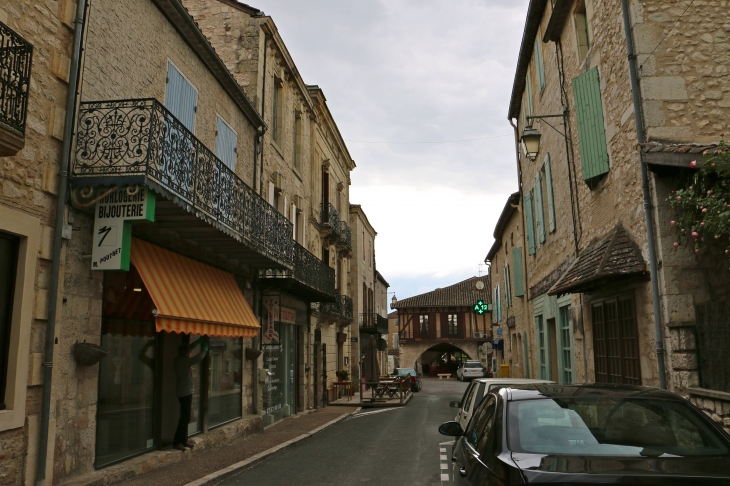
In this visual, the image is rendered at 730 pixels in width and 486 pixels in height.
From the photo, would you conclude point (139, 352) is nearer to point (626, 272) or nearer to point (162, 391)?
point (162, 391)

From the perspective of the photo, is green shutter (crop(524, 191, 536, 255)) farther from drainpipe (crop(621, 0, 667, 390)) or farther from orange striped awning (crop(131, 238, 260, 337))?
orange striped awning (crop(131, 238, 260, 337))

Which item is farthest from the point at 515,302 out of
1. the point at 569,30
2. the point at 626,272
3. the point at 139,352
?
the point at 139,352

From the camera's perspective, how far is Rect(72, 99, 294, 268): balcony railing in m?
7.23

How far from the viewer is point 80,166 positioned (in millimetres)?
7262

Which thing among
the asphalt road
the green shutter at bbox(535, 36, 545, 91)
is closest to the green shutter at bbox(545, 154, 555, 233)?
the green shutter at bbox(535, 36, 545, 91)

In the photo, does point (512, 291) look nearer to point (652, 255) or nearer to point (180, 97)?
point (652, 255)

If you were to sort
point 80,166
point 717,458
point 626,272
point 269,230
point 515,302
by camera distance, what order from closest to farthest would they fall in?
point 717,458 → point 80,166 → point 626,272 → point 269,230 → point 515,302

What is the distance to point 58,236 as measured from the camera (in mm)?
6797

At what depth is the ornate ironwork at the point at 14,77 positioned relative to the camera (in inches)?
219

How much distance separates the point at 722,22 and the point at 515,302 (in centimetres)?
1550

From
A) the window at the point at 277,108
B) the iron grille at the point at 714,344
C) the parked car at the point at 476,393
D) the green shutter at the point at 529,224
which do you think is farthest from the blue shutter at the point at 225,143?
the iron grille at the point at 714,344

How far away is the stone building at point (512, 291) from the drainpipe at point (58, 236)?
38.8 feet

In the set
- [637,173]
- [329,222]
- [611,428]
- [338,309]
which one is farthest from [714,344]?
[338,309]

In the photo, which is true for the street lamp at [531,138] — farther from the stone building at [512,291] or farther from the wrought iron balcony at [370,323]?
the wrought iron balcony at [370,323]
